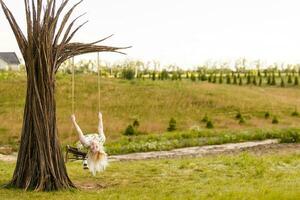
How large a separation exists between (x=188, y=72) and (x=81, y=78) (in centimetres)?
1786

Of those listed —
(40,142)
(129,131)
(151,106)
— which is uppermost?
(40,142)

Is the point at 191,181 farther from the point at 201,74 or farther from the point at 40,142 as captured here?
the point at 201,74

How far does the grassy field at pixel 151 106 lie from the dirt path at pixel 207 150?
2629mm

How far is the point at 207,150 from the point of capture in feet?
65.4

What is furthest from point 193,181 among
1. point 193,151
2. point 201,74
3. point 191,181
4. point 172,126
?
point 201,74

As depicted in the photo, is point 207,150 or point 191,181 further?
point 207,150

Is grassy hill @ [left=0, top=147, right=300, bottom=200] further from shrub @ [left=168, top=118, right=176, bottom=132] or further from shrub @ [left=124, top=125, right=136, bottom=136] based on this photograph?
shrub @ [left=168, top=118, right=176, bottom=132]

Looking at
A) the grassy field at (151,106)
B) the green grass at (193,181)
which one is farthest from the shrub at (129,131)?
the green grass at (193,181)

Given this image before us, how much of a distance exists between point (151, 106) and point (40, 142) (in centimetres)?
2006

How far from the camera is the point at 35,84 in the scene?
9.49 meters

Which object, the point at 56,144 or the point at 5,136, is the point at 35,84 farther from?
the point at 5,136

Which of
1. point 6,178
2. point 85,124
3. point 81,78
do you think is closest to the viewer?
point 6,178

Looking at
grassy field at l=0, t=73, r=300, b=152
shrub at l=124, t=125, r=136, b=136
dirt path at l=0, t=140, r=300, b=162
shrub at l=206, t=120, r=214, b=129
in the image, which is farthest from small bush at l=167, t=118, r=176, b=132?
dirt path at l=0, t=140, r=300, b=162

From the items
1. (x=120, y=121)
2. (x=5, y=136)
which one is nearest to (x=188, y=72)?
(x=120, y=121)
